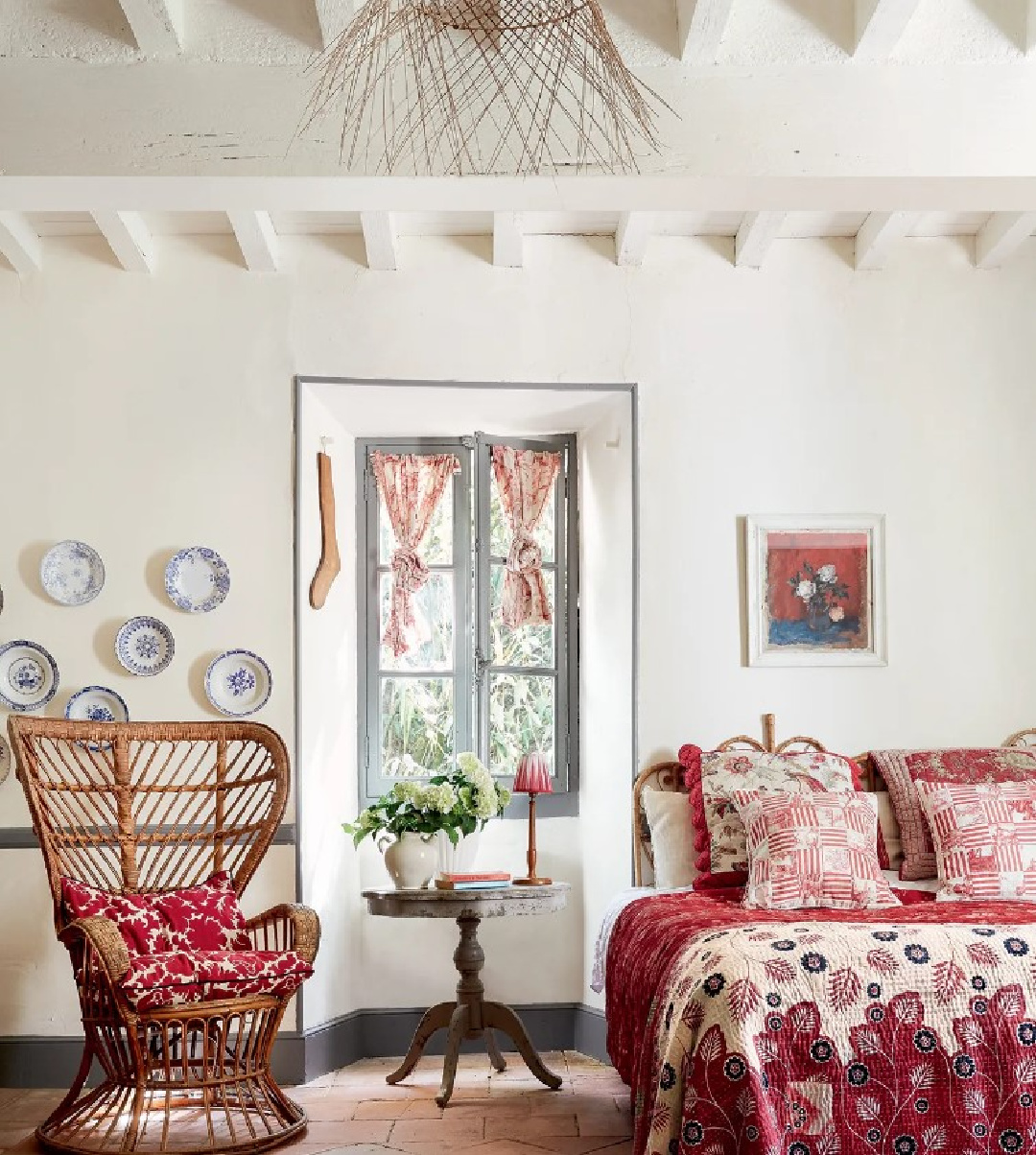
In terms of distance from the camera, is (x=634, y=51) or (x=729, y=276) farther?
(x=729, y=276)

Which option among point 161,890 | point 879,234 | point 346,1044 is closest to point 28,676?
point 161,890

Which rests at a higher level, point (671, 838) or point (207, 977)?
point (671, 838)

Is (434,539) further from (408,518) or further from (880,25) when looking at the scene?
(880,25)

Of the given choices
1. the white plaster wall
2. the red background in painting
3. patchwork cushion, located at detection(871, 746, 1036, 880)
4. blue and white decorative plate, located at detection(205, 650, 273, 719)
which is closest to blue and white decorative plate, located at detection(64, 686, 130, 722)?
the white plaster wall

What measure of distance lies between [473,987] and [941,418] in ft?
8.68

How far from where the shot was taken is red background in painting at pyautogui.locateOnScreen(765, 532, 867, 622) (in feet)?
17.0

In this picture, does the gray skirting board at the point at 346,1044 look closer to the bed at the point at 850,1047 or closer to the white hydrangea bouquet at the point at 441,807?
the white hydrangea bouquet at the point at 441,807

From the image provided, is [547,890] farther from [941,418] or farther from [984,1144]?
[941,418]

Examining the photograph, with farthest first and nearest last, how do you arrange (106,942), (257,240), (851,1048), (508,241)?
(508,241)
(257,240)
(106,942)
(851,1048)

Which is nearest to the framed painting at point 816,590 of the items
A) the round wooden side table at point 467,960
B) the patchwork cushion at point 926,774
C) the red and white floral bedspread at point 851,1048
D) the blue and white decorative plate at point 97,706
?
the patchwork cushion at point 926,774

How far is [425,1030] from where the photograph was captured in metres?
4.79

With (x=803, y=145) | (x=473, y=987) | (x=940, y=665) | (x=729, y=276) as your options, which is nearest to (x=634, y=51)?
(x=803, y=145)

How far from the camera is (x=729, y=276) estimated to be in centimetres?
528

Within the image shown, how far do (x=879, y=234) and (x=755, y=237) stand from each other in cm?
44
